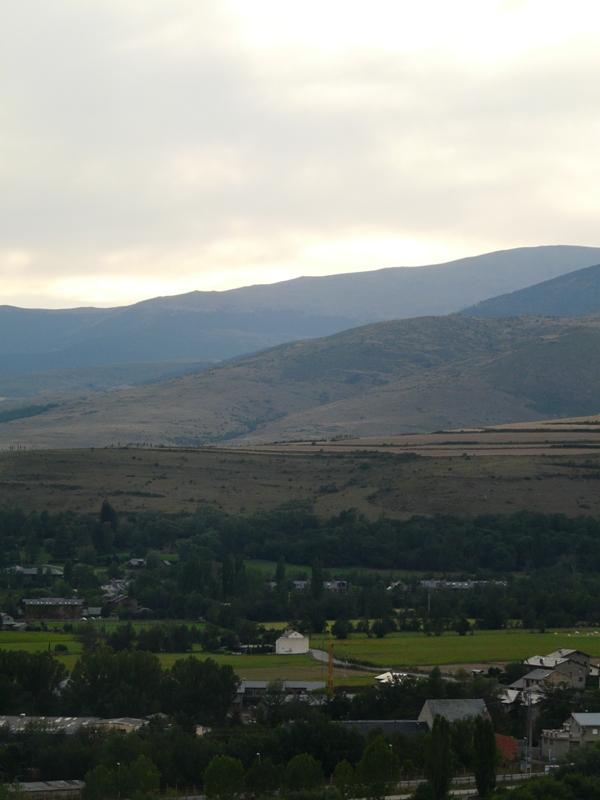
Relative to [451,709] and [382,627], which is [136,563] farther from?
[451,709]

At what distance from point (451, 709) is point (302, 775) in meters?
12.0

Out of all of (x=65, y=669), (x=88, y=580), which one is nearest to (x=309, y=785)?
(x=65, y=669)

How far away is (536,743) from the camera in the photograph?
221 feet

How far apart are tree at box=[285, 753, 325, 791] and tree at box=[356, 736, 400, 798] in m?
1.29

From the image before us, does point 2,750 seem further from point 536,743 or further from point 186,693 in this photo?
point 536,743

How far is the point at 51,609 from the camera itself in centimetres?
9656

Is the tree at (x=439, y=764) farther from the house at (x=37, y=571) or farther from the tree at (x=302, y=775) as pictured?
the house at (x=37, y=571)

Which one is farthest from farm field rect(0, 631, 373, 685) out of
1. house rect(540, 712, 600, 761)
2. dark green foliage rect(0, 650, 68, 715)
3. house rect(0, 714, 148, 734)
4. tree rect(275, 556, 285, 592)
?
tree rect(275, 556, 285, 592)

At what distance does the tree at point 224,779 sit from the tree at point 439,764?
567 cm

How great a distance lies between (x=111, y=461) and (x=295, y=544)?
39.8 meters

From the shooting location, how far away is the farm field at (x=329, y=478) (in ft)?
439

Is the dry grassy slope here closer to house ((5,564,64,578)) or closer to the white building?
house ((5,564,64,578))

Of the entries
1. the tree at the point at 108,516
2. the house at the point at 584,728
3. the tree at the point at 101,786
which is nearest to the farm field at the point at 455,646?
the house at the point at 584,728

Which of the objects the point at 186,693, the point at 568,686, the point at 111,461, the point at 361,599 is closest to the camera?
the point at 186,693
